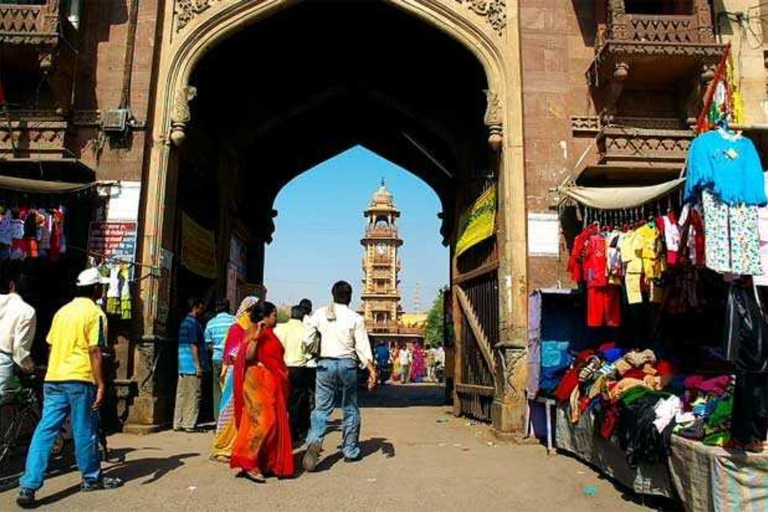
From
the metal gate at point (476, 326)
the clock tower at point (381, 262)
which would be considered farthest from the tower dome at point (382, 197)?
the metal gate at point (476, 326)

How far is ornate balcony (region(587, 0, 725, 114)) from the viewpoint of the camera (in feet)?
26.9

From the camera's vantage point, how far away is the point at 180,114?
8453 millimetres

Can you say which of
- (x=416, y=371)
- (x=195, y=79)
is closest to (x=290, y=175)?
(x=195, y=79)

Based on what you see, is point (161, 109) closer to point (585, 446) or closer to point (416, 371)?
point (585, 446)

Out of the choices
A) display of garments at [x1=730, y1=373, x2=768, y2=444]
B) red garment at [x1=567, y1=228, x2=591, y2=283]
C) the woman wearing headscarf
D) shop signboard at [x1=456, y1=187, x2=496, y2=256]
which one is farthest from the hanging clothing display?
shop signboard at [x1=456, y1=187, x2=496, y2=256]

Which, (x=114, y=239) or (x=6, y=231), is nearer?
(x=6, y=231)

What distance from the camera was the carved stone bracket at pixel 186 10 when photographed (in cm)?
878

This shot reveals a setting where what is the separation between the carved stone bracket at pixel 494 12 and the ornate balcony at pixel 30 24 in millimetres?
5505

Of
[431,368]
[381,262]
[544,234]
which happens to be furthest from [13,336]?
Answer: [381,262]

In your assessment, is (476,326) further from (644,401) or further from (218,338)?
(644,401)

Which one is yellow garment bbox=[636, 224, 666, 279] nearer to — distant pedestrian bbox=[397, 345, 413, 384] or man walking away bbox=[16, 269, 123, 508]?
man walking away bbox=[16, 269, 123, 508]

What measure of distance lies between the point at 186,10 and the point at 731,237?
757cm

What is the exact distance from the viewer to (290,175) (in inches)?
604

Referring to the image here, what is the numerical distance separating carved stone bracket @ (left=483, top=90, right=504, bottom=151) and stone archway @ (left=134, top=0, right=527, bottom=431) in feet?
0.04
